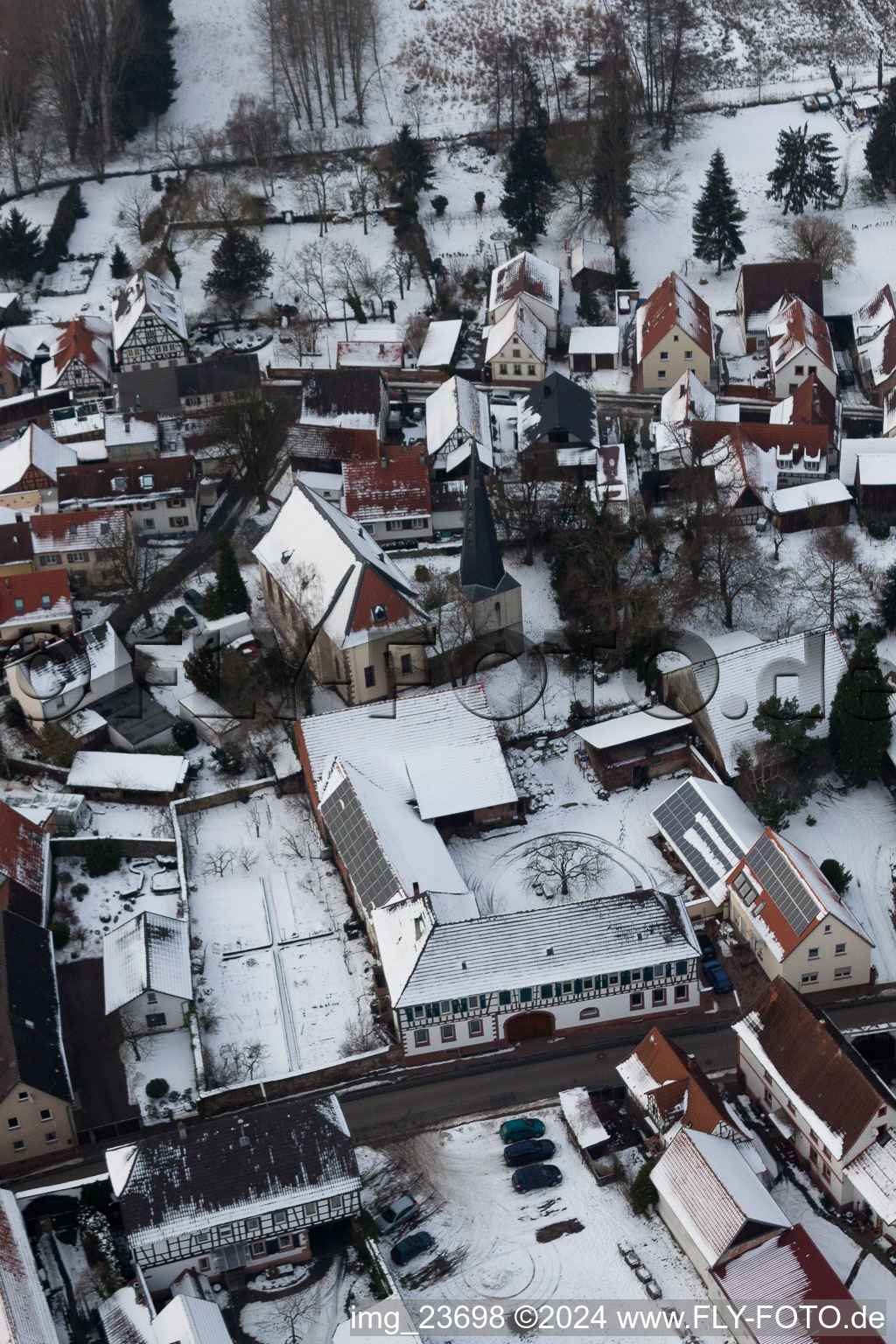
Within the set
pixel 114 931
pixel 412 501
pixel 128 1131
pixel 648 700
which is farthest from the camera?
pixel 412 501

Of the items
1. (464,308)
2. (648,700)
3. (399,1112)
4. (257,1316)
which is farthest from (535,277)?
(257,1316)

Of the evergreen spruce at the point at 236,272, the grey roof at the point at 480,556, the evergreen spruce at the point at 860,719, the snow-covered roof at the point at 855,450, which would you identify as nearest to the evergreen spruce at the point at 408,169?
the evergreen spruce at the point at 236,272

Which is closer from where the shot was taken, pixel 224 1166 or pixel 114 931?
pixel 224 1166

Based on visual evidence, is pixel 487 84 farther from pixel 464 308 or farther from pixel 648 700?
pixel 648 700

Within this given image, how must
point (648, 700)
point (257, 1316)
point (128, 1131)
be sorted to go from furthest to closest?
point (648, 700)
point (128, 1131)
point (257, 1316)

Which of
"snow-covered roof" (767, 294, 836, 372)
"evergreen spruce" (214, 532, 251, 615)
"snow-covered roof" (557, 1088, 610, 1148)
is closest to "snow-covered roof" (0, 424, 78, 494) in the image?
"evergreen spruce" (214, 532, 251, 615)

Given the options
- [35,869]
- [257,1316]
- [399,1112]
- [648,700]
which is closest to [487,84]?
[648,700]

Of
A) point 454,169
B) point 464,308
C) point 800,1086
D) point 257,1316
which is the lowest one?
point 257,1316

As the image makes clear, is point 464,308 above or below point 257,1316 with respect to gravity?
above
